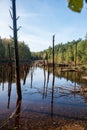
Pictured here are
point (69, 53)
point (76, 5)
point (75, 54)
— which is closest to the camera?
point (76, 5)

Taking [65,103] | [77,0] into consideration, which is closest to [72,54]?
[65,103]

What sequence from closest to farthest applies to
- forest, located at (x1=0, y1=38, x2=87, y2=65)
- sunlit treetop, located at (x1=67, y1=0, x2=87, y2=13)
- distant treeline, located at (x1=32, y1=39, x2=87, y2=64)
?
sunlit treetop, located at (x1=67, y1=0, x2=87, y2=13) < distant treeline, located at (x1=32, y1=39, x2=87, y2=64) < forest, located at (x1=0, y1=38, x2=87, y2=65)

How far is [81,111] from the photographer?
12.3 m

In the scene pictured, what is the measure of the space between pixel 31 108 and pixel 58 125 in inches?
142

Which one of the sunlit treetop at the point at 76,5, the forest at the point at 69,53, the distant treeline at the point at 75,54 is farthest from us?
the forest at the point at 69,53

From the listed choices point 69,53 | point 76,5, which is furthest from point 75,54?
point 76,5

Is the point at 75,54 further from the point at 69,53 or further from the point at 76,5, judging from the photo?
the point at 76,5

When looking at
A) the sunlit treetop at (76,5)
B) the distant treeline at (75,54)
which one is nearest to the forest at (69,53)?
the distant treeline at (75,54)

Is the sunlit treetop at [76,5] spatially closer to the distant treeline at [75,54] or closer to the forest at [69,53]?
the forest at [69,53]

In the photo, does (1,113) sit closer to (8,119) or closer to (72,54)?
(8,119)

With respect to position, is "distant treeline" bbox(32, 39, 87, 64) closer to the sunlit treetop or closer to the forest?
the forest

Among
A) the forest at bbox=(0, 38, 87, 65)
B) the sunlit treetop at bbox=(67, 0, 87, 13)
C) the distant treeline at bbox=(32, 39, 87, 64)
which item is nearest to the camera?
the sunlit treetop at bbox=(67, 0, 87, 13)

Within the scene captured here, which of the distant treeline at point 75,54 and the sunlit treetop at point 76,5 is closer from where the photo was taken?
the sunlit treetop at point 76,5

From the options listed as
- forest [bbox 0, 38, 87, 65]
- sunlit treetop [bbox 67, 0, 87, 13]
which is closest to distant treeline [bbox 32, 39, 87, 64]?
forest [bbox 0, 38, 87, 65]
